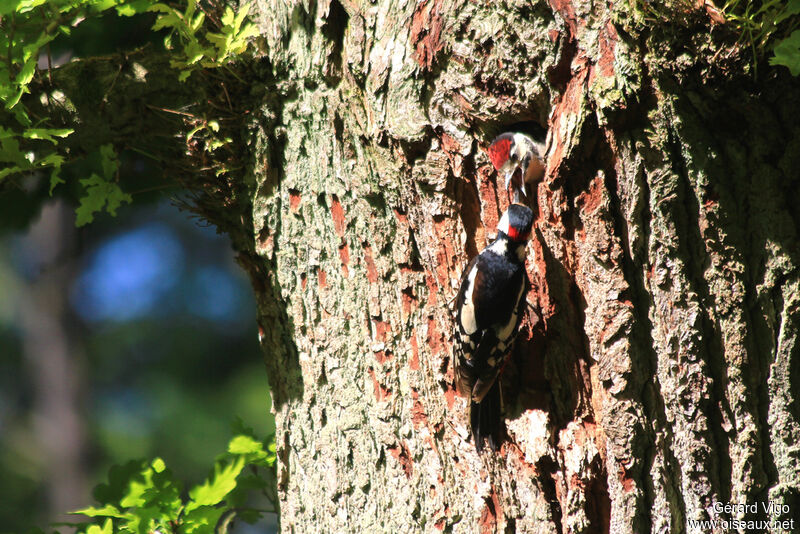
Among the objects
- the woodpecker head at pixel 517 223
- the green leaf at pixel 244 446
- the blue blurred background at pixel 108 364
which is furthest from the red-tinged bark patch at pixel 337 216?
the blue blurred background at pixel 108 364

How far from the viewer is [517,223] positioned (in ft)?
5.47

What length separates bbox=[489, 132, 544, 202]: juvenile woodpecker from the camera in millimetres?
1615

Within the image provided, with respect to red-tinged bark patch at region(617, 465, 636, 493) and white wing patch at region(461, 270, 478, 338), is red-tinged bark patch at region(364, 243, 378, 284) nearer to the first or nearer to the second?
white wing patch at region(461, 270, 478, 338)

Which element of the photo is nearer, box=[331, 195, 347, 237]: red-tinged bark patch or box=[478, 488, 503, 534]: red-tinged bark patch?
box=[478, 488, 503, 534]: red-tinged bark patch

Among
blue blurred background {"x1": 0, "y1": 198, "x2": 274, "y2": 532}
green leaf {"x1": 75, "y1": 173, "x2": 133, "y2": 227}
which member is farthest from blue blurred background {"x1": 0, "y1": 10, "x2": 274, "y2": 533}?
green leaf {"x1": 75, "y1": 173, "x2": 133, "y2": 227}

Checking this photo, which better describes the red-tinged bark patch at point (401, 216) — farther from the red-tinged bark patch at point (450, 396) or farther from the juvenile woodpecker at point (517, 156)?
the red-tinged bark patch at point (450, 396)

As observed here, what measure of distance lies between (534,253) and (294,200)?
2.40 feet

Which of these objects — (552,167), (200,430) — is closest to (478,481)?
(552,167)

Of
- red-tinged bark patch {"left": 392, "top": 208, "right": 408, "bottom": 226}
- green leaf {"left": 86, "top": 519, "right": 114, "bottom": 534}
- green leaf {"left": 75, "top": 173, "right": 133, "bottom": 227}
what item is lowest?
green leaf {"left": 86, "top": 519, "right": 114, "bottom": 534}

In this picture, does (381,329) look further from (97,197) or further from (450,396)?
(97,197)

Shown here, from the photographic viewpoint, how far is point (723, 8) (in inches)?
52.9

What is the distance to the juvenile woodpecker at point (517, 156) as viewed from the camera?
1615 mm

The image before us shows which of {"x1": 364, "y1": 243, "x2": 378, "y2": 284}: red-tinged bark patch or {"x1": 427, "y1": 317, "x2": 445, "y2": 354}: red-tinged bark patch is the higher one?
{"x1": 364, "y1": 243, "x2": 378, "y2": 284}: red-tinged bark patch

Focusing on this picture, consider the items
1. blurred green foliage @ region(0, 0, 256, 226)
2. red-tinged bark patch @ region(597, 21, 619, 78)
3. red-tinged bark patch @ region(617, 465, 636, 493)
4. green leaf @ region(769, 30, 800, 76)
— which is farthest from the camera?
blurred green foliage @ region(0, 0, 256, 226)
